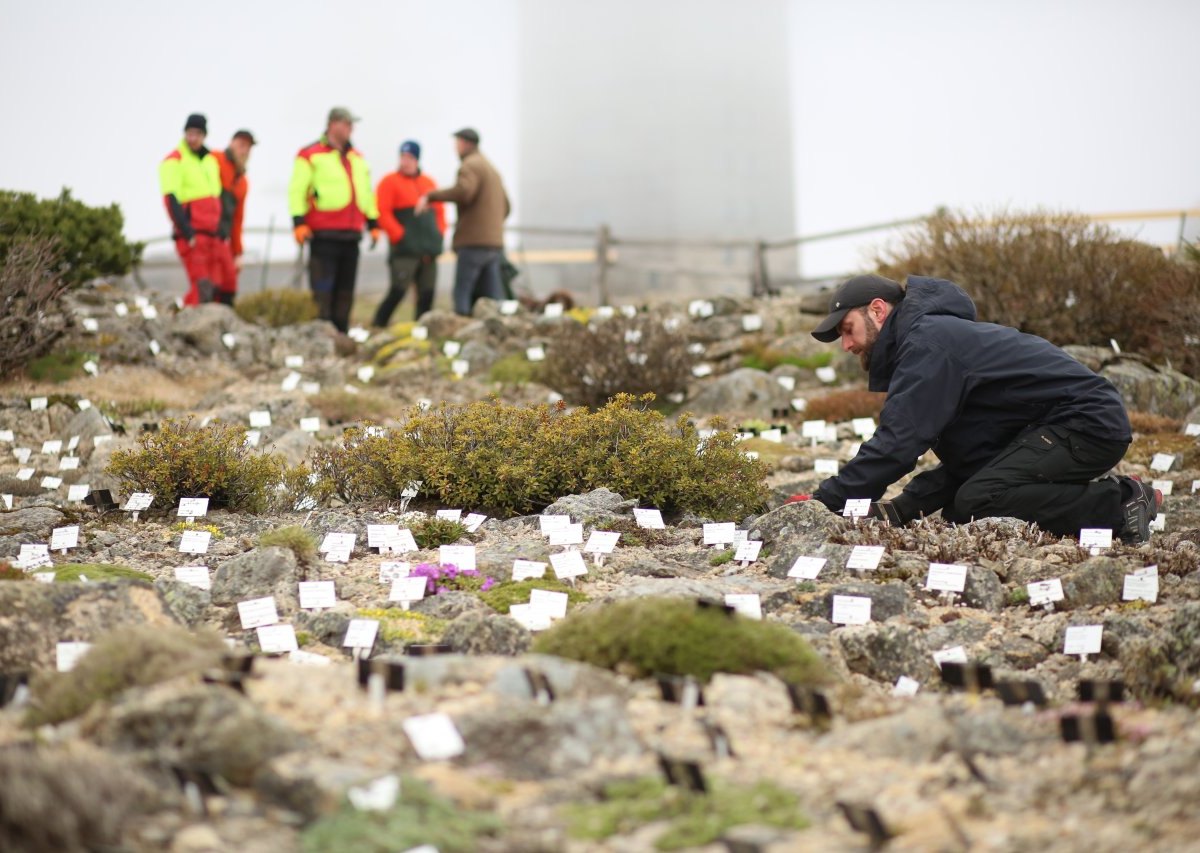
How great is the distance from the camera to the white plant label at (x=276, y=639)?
455 cm

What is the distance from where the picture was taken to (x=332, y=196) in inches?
543

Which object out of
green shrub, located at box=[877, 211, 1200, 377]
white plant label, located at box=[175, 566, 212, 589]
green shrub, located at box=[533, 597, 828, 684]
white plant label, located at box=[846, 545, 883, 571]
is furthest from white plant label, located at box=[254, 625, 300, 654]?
green shrub, located at box=[877, 211, 1200, 377]

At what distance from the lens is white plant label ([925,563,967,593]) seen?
5062mm

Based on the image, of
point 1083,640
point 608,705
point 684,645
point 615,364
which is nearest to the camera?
point 608,705

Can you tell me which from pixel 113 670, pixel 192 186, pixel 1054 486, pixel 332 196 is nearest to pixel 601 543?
pixel 1054 486

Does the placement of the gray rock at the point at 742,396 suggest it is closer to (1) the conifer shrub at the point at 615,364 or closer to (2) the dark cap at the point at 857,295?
(1) the conifer shrub at the point at 615,364

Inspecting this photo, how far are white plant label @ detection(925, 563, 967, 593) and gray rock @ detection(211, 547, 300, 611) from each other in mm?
2443

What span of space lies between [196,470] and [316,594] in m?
2.09

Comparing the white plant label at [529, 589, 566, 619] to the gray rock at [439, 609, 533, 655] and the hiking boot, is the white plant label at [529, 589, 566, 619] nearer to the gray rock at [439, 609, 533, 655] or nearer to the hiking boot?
the gray rock at [439, 609, 533, 655]

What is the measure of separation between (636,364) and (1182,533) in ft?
18.6

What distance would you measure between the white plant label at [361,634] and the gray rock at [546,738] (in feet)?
4.49

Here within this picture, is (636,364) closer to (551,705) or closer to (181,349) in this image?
(181,349)

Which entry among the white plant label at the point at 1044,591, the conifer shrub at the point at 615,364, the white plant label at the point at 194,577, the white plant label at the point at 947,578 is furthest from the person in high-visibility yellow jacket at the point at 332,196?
the white plant label at the point at 1044,591

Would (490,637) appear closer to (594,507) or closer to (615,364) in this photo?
(594,507)
